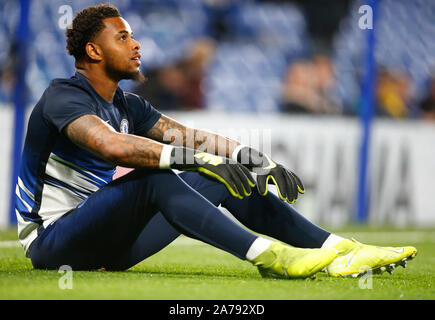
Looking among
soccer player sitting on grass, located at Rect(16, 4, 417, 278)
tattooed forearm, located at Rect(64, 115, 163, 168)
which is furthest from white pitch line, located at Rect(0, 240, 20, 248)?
tattooed forearm, located at Rect(64, 115, 163, 168)

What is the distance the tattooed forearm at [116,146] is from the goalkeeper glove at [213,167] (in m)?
0.05

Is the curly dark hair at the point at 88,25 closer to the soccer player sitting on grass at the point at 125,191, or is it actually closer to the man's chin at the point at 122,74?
the soccer player sitting on grass at the point at 125,191

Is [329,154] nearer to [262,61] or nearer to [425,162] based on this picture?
[425,162]

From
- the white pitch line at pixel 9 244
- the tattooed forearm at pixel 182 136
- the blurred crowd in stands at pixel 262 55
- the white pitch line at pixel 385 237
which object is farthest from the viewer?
the blurred crowd in stands at pixel 262 55

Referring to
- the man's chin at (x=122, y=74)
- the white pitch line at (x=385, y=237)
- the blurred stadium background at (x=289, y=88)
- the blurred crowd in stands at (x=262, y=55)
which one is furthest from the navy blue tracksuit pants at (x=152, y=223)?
the blurred crowd in stands at (x=262, y=55)

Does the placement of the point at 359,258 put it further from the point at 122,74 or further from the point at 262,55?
the point at 262,55

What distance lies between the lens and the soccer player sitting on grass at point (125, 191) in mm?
2543

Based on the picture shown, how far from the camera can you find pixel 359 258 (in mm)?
2844

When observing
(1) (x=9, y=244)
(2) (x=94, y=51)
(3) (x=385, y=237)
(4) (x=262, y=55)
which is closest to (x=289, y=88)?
(4) (x=262, y=55)

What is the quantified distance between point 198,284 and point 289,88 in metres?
6.10

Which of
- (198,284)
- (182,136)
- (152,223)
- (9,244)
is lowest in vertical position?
(9,244)

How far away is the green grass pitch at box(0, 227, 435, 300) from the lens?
7.52 feet
